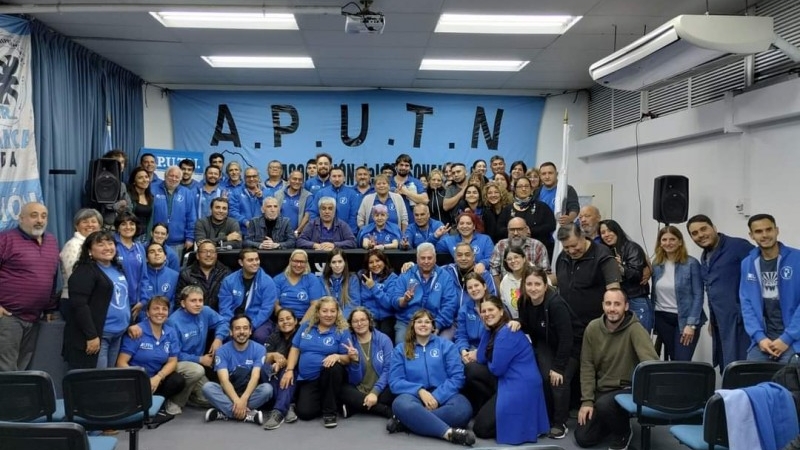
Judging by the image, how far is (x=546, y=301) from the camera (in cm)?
418

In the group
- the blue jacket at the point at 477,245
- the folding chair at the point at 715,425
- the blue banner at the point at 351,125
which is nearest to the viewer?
the folding chair at the point at 715,425

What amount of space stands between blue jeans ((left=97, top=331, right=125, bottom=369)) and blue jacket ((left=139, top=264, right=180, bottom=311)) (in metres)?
0.57

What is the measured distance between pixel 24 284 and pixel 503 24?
187 inches

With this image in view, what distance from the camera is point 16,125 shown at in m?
5.16

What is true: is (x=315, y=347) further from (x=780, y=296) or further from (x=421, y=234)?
(x=780, y=296)

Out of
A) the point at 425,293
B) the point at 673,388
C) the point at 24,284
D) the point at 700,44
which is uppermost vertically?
the point at 700,44

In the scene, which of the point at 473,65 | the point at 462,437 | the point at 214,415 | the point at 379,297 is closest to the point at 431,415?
the point at 462,437

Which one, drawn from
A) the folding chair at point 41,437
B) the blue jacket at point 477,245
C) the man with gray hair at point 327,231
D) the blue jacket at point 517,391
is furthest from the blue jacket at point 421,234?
the folding chair at point 41,437

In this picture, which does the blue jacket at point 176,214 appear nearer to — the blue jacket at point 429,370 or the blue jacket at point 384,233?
Result: the blue jacket at point 384,233

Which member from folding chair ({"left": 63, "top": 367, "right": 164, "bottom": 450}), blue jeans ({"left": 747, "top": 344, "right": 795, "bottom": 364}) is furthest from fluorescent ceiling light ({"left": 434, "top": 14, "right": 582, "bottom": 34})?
folding chair ({"left": 63, "top": 367, "right": 164, "bottom": 450})

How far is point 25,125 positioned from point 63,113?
0.76 meters

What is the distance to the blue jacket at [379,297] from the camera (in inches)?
201

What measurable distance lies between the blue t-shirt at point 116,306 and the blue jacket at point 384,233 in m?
2.37

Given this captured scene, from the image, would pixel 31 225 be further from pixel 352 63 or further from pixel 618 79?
pixel 618 79
